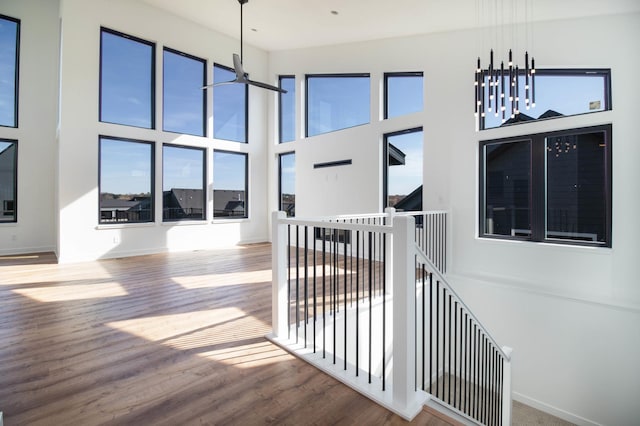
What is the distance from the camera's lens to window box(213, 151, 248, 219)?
7.58 metres

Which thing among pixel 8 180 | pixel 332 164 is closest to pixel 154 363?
pixel 332 164

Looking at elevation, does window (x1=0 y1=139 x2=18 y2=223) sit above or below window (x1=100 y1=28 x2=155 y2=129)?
below

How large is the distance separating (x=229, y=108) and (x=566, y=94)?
6.71 meters

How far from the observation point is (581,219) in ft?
14.0

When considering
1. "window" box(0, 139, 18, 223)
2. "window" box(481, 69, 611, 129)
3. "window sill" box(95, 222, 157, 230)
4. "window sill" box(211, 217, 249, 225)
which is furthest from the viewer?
"window sill" box(211, 217, 249, 225)

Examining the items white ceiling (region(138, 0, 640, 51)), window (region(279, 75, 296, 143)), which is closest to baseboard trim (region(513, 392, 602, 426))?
white ceiling (region(138, 0, 640, 51))

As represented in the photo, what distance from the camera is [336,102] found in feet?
23.1

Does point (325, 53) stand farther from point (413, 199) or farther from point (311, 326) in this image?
point (311, 326)

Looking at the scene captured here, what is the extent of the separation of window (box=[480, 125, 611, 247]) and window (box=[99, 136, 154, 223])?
20.9ft

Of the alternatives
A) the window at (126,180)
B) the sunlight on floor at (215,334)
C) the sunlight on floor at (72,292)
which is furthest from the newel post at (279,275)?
the window at (126,180)

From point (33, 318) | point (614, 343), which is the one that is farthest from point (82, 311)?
point (614, 343)

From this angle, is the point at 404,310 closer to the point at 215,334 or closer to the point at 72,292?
the point at 215,334

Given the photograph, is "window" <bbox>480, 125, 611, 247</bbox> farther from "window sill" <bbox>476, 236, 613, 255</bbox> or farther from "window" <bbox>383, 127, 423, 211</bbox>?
"window" <bbox>383, 127, 423, 211</bbox>

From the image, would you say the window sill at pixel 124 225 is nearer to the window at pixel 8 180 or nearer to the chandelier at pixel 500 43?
the window at pixel 8 180
